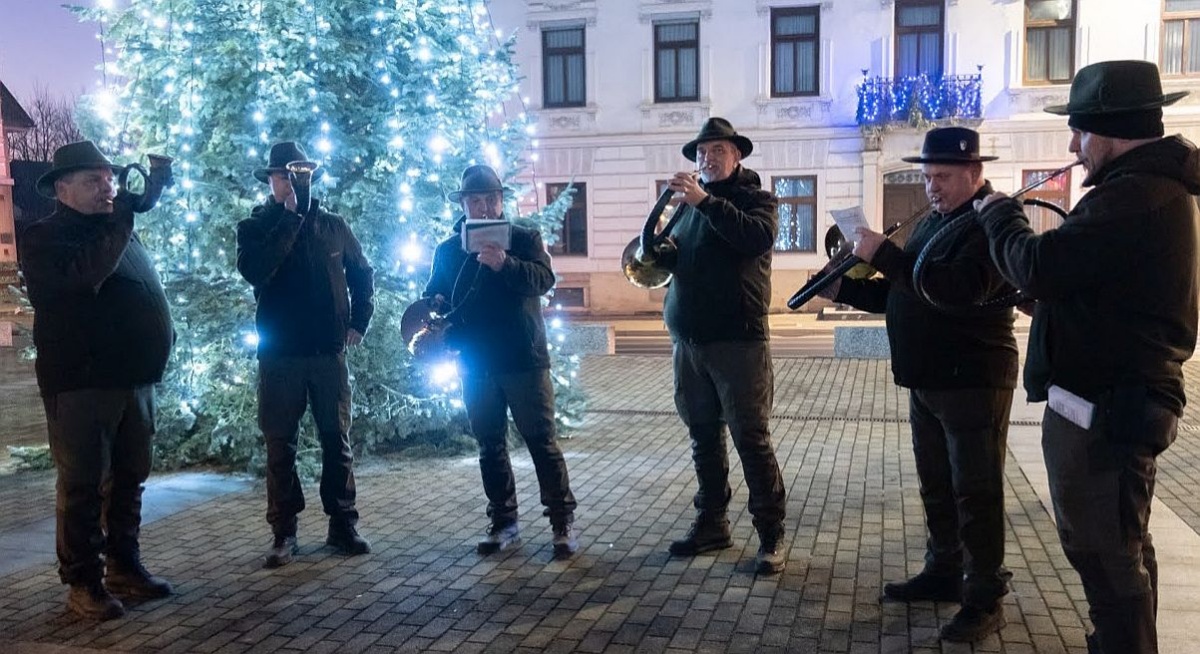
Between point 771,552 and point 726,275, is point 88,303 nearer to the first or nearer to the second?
point 726,275

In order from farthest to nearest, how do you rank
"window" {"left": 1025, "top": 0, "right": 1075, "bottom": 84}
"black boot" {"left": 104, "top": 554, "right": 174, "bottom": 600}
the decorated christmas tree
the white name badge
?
"window" {"left": 1025, "top": 0, "right": 1075, "bottom": 84} < the decorated christmas tree < "black boot" {"left": 104, "top": 554, "right": 174, "bottom": 600} < the white name badge

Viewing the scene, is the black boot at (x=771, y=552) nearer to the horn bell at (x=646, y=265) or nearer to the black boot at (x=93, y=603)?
the horn bell at (x=646, y=265)

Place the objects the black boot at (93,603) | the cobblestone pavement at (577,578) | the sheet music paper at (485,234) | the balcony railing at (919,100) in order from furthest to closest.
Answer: the balcony railing at (919,100) → the sheet music paper at (485,234) → the black boot at (93,603) → the cobblestone pavement at (577,578)

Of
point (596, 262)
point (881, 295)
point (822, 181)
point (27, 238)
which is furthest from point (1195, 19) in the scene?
point (27, 238)

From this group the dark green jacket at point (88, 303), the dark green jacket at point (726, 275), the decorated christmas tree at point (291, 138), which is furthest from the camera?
the decorated christmas tree at point (291, 138)

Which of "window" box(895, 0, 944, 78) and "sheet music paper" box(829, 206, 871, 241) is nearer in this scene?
"sheet music paper" box(829, 206, 871, 241)

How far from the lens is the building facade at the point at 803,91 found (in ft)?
66.4

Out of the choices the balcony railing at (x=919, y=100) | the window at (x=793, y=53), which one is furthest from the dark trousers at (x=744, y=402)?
the window at (x=793, y=53)

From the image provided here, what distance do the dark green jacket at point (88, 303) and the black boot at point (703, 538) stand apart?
2.65 meters

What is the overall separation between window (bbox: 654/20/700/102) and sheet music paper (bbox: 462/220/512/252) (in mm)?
18108

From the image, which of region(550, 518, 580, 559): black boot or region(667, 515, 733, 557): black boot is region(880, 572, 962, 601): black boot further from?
region(550, 518, 580, 559): black boot

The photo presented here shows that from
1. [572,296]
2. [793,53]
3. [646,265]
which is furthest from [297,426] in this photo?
[793,53]

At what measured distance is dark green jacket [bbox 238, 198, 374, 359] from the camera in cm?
468

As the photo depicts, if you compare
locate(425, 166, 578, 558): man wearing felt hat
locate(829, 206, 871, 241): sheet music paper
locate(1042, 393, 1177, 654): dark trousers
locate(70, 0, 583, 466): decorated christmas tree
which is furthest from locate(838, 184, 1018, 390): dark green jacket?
locate(70, 0, 583, 466): decorated christmas tree
